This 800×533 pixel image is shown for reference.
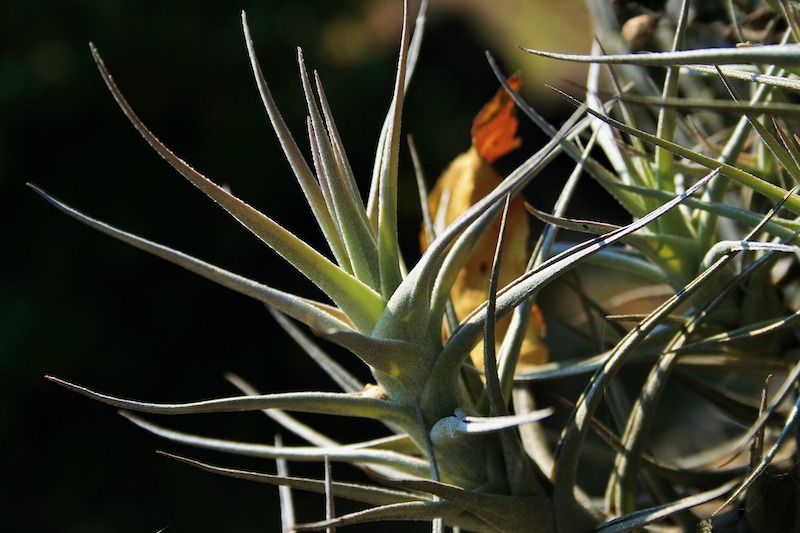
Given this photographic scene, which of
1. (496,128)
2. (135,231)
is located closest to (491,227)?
(496,128)

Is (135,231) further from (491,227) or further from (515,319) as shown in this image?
(515,319)

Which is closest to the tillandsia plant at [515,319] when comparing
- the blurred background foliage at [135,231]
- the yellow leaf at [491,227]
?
the yellow leaf at [491,227]

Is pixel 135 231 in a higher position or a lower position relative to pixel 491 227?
higher

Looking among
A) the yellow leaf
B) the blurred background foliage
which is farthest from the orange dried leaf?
the blurred background foliage

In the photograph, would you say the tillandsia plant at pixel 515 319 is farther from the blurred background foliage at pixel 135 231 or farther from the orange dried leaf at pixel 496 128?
the blurred background foliage at pixel 135 231

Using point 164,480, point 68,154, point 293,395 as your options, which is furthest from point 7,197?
point 293,395

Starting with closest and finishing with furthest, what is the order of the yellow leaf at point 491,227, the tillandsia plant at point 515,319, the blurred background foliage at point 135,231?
the tillandsia plant at point 515,319 → the yellow leaf at point 491,227 → the blurred background foliage at point 135,231
